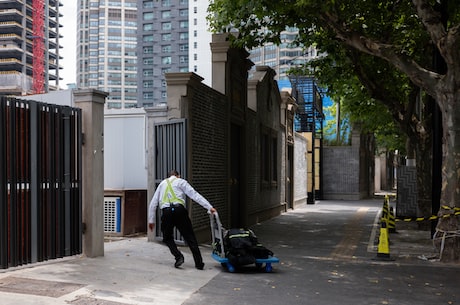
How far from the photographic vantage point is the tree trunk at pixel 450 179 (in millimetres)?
9992

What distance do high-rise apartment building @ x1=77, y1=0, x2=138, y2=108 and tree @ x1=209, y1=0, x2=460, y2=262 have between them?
17231 centimetres

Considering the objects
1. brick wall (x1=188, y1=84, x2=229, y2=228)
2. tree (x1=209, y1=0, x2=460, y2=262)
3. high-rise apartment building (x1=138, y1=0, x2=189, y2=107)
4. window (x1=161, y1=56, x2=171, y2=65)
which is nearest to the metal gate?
brick wall (x1=188, y1=84, x2=229, y2=228)

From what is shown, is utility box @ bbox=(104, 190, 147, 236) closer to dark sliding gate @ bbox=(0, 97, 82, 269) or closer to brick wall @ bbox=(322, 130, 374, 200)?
dark sliding gate @ bbox=(0, 97, 82, 269)

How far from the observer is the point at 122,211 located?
39.1 feet

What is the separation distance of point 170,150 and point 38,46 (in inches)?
4623

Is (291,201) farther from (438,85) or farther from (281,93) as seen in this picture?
(438,85)

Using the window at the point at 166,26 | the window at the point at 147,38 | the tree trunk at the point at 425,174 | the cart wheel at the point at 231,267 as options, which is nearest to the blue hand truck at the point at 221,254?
the cart wheel at the point at 231,267

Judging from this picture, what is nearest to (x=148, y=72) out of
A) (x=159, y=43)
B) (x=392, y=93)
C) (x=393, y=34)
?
(x=159, y=43)

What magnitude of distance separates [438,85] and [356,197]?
82.6 feet

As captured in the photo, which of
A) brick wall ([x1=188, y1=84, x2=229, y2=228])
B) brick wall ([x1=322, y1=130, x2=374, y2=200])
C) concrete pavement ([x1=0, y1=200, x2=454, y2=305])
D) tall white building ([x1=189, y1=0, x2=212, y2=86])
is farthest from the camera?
tall white building ([x1=189, y1=0, x2=212, y2=86])

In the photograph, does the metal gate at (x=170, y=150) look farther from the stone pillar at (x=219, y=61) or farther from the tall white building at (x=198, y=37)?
the tall white building at (x=198, y=37)

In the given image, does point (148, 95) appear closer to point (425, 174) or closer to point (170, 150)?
point (425, 174)

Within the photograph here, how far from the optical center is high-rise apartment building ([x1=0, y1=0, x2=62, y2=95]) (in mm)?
109500

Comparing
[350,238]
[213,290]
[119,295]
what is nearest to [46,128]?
[119,295]
